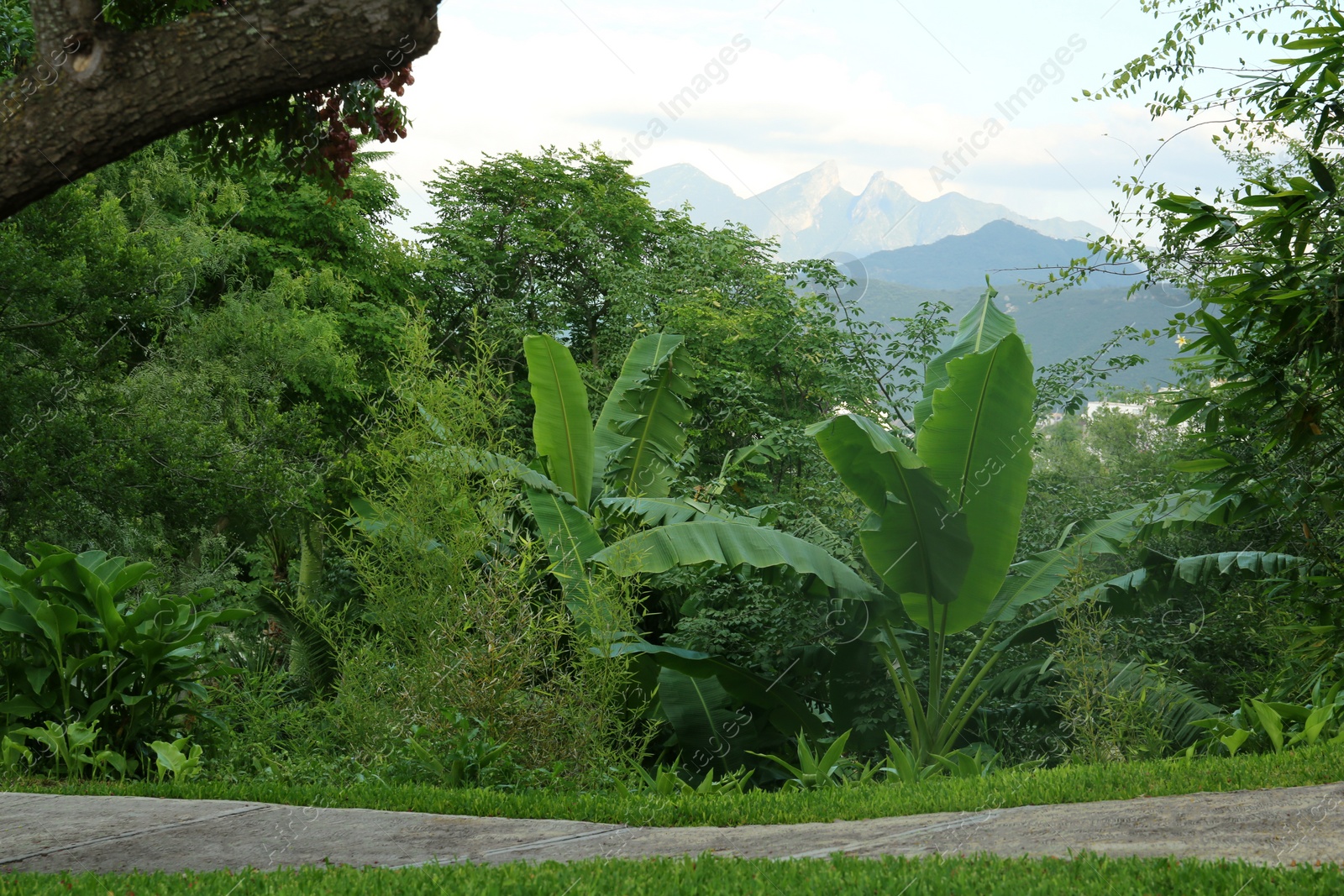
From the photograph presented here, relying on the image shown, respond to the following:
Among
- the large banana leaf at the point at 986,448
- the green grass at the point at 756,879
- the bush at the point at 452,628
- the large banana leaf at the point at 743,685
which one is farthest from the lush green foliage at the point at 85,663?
the large banana leaf at the point at 986,448

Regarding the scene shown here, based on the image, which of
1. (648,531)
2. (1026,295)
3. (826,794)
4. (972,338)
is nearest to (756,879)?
(826,794)

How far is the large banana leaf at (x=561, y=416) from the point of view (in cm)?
864

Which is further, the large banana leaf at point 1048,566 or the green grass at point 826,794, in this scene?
the large banana leaf at point 1048,566

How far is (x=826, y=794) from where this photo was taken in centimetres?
520

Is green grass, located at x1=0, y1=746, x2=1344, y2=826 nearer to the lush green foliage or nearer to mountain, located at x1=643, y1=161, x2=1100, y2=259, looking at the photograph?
the lush green foliage

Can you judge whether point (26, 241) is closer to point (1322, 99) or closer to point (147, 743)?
point (147, 743)

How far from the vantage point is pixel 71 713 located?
19.6 feet

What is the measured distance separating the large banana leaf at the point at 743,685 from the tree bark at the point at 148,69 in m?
4.10

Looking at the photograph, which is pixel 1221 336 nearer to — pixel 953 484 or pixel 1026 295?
pixel 953 484

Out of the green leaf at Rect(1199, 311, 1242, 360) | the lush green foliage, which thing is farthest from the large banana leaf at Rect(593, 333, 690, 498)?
the green leaf at Rect(1199, 311, 1242, 360)

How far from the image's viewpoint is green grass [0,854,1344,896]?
2.96 m

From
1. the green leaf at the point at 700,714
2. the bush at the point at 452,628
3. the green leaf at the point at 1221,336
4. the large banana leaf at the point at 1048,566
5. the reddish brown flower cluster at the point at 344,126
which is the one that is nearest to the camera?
the reddish brown flower cluster at the point at 344,126

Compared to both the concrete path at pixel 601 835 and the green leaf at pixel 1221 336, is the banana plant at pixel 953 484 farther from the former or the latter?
the concrete path at pixel 601 835

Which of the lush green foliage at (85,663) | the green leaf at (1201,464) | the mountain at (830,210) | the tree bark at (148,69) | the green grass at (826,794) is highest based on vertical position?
the mountain at (830,210)
